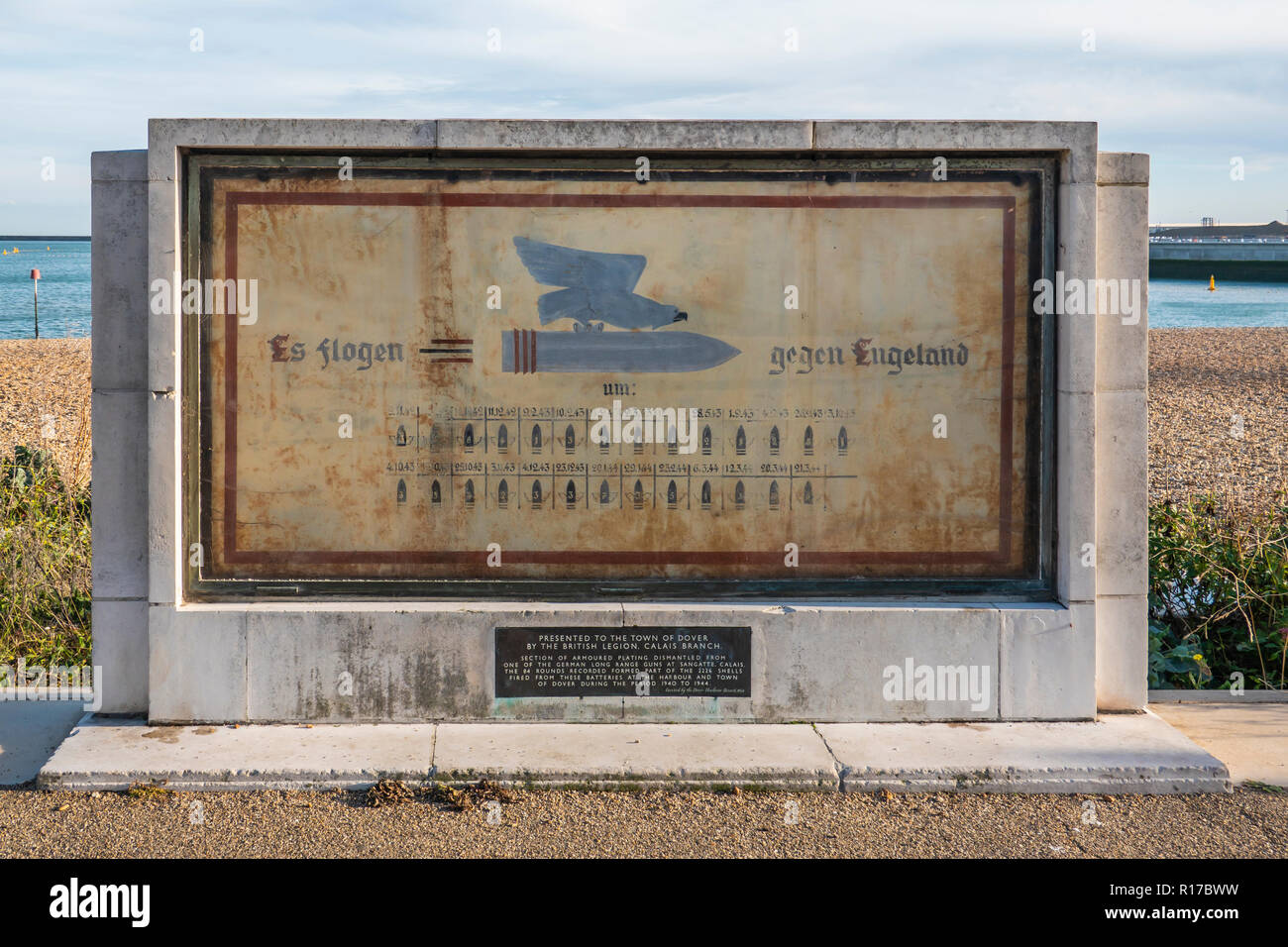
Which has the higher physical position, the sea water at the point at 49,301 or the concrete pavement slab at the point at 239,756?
the sea water at the point at 49,301

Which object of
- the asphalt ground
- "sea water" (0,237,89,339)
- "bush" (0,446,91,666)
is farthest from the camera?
"sea water" (0,237,89,339)

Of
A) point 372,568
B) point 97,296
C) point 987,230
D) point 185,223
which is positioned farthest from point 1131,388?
point 97,296

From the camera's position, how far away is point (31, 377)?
20016mm

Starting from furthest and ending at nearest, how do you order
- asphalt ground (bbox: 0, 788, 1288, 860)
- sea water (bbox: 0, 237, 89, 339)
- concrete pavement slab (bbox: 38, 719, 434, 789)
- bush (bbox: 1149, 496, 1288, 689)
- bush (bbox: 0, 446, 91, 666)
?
sea water (bbox: 0, 237, 89, 339) < bush (bbox: 0, 446, 91, 666) < bush (bbox: 1149, 496, 1288, 689) < concrete pavement slab (bbox: 38, 719, 434, 789) < asphalt ground (bbox: 0, 788, 1288, 860)

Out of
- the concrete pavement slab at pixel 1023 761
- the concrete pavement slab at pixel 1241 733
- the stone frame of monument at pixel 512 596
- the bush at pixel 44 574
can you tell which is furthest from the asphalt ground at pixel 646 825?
the bush at pixel 44 574

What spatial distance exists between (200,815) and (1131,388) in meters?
4.45

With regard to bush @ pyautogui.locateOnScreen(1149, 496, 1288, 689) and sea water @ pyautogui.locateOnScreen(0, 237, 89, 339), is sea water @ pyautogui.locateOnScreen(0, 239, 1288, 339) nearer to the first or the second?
sea water @ pyautogui.locateOnScreen(0, 237, 89, 339)

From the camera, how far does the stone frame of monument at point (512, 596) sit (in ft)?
17.4

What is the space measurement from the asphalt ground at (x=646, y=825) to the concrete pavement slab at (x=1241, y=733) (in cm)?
22

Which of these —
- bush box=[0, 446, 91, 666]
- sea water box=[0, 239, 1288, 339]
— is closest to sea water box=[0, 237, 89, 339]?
sea water box=[0, 239, 1288, 339]

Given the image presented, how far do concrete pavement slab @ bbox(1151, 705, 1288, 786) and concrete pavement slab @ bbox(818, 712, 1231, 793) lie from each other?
0.20m

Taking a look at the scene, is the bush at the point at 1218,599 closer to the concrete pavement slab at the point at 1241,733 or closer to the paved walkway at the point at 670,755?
the concrete pavement slab at the point at 1241,733

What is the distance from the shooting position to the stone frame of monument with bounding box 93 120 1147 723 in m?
5.30

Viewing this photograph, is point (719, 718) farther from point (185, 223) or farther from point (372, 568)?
point (185, 223)
